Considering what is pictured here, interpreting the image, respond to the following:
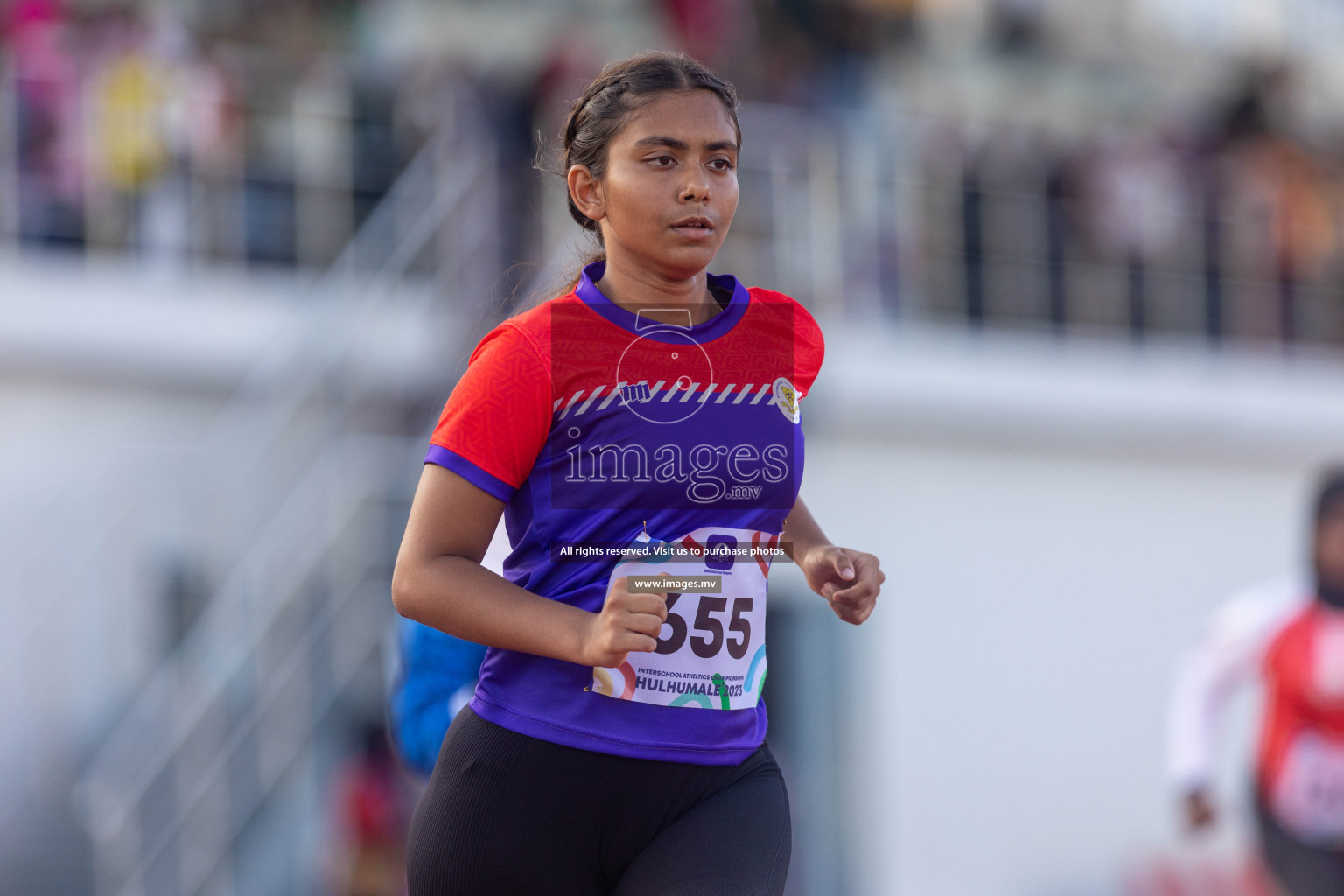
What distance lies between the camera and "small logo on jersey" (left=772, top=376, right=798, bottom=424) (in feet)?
A: 7.14

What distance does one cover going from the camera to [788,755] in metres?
9.42

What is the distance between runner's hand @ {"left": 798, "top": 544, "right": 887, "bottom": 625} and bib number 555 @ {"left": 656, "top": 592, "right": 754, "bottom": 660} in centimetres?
10

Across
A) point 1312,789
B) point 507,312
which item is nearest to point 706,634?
point 507,312

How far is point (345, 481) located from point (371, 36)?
5812mm

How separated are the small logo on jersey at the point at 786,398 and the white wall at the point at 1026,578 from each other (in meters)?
7.42

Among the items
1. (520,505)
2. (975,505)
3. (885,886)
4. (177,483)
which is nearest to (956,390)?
(975,505)

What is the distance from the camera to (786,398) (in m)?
2.20

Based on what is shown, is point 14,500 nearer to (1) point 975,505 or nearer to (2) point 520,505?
(1) point 975,505

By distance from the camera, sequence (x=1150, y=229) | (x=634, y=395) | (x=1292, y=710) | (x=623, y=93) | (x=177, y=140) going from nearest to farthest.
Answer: (x=634, y=395), (x=623, y=93), (x=1292, y=710), (x=177, y=140), (x=1150, y=229)

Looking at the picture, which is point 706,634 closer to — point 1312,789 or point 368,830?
point 1312,789

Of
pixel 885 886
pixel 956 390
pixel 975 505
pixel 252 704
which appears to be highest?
pixel 956 390

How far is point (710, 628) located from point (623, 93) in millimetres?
723

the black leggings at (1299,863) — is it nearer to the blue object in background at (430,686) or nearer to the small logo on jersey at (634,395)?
the blue object in background at (430,686)

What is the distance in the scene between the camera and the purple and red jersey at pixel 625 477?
2.08 m
